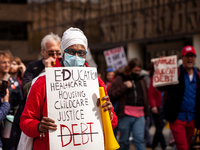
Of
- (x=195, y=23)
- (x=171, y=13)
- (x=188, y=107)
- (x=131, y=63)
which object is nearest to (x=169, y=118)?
(x=188, y=107)

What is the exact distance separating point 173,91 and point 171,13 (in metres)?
15.4

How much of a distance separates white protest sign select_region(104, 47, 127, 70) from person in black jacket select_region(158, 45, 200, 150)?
6.04 m

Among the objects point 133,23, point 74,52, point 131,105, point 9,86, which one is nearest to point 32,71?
point 9,86

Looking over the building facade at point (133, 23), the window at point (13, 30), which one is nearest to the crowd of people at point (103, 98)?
the building facade at point (133, 23)

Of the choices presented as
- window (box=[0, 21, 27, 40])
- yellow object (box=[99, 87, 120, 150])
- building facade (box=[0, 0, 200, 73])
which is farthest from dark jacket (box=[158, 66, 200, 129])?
window (box=[0, 21, 27, 40])

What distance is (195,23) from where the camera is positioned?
1898 cm

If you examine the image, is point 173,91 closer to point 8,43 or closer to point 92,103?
point 92,103

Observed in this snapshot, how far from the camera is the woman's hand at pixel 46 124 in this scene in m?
2.65

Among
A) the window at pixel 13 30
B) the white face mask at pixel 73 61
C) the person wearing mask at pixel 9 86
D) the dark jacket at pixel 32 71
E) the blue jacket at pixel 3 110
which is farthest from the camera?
the window at pixel 13 30

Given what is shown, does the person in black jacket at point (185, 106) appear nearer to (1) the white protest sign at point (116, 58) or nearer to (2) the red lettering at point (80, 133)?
(2) the red lettering at point (80, 133)

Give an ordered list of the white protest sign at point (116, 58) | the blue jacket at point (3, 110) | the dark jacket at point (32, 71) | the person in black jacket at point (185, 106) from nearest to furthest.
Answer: the blue jacket at point (3, 110), the dark jacket at point (32, 71), the person in black jacket at point (185, 106), the white protest sign at point (116, 58)

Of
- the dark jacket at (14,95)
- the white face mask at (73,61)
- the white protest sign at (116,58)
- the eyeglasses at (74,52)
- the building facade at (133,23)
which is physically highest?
the building facade at (133,23)

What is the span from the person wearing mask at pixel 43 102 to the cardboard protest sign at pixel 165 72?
2.92m

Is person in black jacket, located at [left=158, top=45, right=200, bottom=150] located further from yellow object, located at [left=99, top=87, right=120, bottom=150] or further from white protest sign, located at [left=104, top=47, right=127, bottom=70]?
white protest sign, located at [left=104, top=47, right=127, bottom=70]
